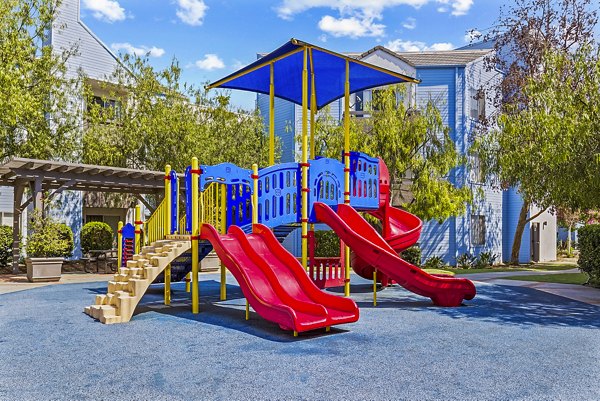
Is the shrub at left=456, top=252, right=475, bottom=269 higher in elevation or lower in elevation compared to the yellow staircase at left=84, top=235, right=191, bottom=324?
lower

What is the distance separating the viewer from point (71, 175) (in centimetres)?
1855

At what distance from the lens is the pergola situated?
56.3ft

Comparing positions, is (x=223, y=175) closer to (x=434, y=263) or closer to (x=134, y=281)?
(x=134, y=281)

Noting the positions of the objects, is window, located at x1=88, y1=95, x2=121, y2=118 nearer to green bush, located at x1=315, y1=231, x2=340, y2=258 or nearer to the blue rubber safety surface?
green bush, located at x1=315, y1=231, x2=340, y2=258

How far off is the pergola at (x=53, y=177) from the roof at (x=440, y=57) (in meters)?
13.7

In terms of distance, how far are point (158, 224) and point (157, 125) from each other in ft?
38.7

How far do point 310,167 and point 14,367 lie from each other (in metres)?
7.37

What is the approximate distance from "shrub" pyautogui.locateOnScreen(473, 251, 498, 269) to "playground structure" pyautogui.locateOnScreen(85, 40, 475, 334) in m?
12.8

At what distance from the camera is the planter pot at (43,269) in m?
16.8

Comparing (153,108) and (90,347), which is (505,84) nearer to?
(153,108)

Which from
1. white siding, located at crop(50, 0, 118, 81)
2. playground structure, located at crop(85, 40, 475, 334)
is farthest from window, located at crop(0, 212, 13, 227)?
playground structure, located at crop(85, 40, 475, 334)

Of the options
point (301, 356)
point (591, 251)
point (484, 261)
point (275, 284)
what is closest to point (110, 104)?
point (275, 284)

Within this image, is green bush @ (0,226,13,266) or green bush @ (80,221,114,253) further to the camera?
green bush @ (80,221,114,253)

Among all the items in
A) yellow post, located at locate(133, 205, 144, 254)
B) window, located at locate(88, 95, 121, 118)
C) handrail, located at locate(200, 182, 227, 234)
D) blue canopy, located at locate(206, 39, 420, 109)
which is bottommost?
yellow post, located at locate(133, 205, 144, 254)
